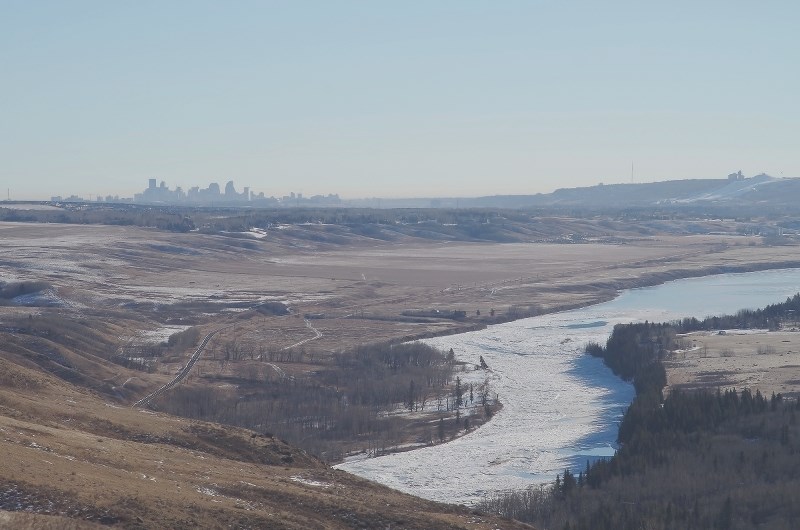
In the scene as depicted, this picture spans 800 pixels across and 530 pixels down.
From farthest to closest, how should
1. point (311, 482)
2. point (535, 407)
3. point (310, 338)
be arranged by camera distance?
1. point (310, 338)
2. point (535, 407)
3. point (311, 482)

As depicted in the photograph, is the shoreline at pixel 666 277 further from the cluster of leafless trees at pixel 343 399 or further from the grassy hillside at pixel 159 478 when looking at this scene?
the grassy hillside at pixel 159 478

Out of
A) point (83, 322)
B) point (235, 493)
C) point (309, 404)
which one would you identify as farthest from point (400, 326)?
point (235, 493)

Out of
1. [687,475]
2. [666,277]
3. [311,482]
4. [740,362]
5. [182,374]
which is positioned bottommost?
[182,374]

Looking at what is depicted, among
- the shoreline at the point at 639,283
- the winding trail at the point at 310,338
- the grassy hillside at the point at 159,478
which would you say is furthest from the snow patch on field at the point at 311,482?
the shoreline at the point at 639,283

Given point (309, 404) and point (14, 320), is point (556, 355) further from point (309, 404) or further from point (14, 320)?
point (14, 320)

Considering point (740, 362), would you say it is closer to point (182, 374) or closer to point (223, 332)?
point (182, 374)

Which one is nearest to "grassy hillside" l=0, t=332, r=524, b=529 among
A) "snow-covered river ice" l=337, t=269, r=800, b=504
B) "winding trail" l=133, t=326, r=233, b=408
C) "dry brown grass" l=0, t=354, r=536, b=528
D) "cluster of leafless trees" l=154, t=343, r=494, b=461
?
"dry brown grass" l=0, t=354, r=536, b=528

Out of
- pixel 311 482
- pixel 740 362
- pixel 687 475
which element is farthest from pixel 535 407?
pixel 311 482
